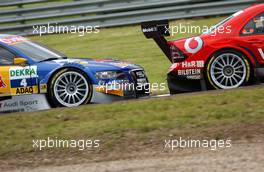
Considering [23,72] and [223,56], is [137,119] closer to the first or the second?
[223,56]

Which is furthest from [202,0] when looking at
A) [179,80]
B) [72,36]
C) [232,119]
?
[232,119]

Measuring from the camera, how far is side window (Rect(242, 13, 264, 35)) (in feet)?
32.2

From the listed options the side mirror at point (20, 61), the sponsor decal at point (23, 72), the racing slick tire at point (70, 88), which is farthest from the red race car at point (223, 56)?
the side mirror at point (20, 61)

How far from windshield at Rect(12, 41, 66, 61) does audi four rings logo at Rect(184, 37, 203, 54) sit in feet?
7.36

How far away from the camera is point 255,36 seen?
32.1ft

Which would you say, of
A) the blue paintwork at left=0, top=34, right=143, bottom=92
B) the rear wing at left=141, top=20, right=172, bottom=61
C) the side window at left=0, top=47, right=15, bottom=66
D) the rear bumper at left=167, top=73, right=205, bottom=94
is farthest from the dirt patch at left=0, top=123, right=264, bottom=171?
the rear wing at left=141, top=20, right=172, bottom=61

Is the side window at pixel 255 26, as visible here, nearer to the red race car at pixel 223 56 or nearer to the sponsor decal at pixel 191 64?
the red race car at pixel 223 56

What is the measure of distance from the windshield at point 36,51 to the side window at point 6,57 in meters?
0.18

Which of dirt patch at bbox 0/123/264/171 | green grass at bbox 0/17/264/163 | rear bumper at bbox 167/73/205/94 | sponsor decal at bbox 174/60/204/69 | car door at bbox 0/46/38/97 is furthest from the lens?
rear bumper at bbox 167/73/205/94

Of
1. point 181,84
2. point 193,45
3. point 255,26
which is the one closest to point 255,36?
point 255,26

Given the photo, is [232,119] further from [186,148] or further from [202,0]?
[202,0]

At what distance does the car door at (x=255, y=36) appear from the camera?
968 centimetres

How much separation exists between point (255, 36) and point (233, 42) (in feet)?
1.23

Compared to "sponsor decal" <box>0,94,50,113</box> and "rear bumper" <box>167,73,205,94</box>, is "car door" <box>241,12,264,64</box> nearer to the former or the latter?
"rear bumper" <box>167,73,205,94</box>
